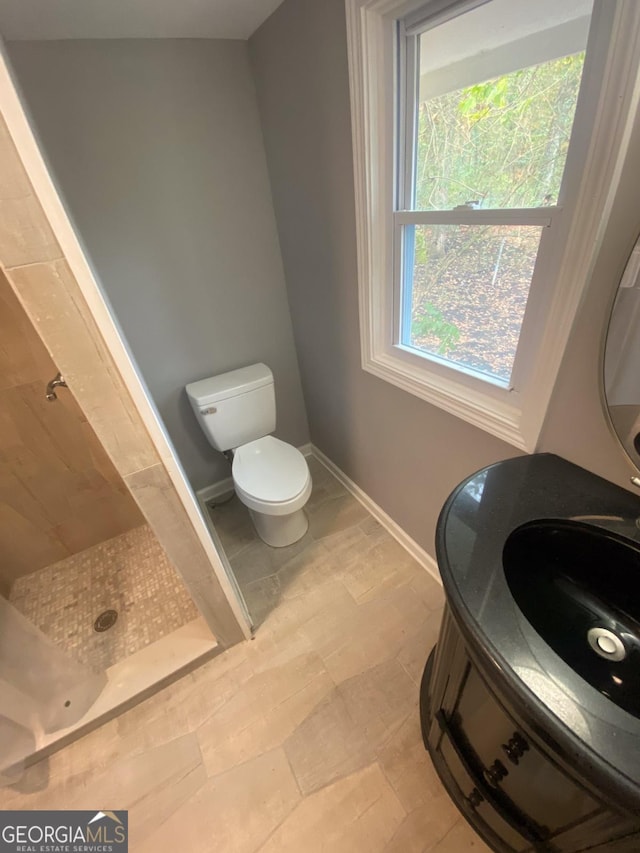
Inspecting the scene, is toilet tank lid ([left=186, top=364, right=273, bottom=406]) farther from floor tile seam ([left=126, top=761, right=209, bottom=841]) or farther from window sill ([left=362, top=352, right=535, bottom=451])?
floor tile seam ([left=126, top=761, right=209, bottom=841])

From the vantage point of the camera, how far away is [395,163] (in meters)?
1.08

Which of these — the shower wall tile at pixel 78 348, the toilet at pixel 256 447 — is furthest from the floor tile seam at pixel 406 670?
the shower wall tile at pixel 78 348

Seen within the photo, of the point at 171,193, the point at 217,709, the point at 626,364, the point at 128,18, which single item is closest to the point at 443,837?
the point at 217,709

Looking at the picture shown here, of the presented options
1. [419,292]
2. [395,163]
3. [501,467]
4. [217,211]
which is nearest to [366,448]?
[419,292]

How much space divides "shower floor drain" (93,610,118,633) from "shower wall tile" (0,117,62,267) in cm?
156

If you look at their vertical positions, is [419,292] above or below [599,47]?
below

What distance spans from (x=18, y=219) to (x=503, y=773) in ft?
4.73

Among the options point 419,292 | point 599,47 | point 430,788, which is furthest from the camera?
point 419,292

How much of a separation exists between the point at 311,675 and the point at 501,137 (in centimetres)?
180

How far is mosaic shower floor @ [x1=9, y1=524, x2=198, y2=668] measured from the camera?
4.91ft

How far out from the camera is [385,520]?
71.8 inches

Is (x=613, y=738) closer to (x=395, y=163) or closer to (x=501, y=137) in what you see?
(x=501, y=137)

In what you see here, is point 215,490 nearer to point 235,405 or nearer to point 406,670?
point 235,405

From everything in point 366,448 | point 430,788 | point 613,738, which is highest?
point 613,738
